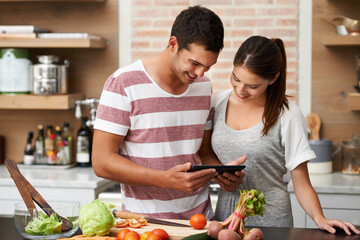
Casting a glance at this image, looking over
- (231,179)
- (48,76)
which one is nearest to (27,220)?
(231,179)

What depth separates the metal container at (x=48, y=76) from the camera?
138 inches

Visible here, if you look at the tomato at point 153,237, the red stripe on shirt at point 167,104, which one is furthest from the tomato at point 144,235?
the red stripe on shirt at point 167,104

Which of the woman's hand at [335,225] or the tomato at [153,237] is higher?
the tomato at [153,237]

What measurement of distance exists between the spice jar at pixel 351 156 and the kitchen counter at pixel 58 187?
1518mm

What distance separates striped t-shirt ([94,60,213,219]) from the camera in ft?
6.40

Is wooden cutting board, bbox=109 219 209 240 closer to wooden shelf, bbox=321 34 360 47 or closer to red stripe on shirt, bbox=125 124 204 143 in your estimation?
red stripe on shirt, bbox=125 124 204 143

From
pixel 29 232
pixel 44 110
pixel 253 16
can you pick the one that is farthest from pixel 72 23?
pixel 29 232

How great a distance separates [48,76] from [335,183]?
6.43ft

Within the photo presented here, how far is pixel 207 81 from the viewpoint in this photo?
7.24 feet

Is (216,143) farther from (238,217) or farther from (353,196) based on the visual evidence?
(353,196)

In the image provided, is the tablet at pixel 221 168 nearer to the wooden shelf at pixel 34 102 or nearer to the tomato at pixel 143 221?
the tomato at pixel 143 221

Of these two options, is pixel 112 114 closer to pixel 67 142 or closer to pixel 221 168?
pixel 221 168

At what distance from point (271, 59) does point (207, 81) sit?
0.34m

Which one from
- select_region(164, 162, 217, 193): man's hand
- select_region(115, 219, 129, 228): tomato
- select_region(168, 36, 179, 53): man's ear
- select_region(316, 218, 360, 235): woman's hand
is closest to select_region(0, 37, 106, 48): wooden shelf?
select_region(168, 36, 179, 53): man's ear
